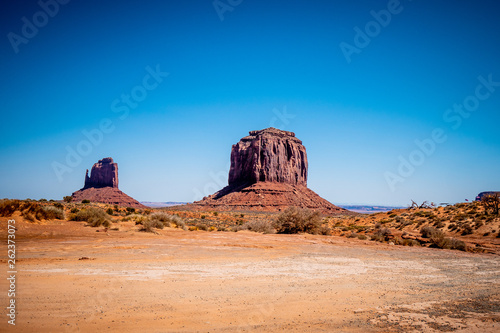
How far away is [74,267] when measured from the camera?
8742mm

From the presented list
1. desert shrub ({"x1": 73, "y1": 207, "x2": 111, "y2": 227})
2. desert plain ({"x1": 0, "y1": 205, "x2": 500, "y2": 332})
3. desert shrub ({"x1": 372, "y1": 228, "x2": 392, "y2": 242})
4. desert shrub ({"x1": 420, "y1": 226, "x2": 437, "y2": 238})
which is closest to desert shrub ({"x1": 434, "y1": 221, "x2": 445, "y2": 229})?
desert shrub ({"x1": 420, "y1": 226, "x2": 437, "y2": 238})

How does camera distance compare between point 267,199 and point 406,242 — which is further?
point 267,199

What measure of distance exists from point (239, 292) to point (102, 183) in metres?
150

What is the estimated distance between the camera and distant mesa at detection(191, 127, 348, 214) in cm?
9131

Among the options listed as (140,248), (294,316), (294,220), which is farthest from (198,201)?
(294,316)

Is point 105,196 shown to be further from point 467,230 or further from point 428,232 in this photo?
point 467,230

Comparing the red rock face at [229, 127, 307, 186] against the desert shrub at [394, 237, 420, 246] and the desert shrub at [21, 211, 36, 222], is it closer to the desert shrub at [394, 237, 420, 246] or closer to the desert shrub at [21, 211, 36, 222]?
the desert shrub at [394, 237, 420, 246]

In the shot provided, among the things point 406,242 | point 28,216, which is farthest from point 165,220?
point 406,242

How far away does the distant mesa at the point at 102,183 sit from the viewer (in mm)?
125875

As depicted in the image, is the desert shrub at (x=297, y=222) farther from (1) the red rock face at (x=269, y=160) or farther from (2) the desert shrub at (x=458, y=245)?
(1) the red rock face at (x=269, y=160)

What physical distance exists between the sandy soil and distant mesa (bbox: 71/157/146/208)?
4754 inches

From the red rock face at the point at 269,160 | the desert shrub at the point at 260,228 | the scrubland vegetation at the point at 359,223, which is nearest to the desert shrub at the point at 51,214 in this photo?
the scrubland vegetation at the point at 359,223

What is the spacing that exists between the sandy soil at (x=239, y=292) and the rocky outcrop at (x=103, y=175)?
136766 millimetres

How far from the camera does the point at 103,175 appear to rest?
141 m
